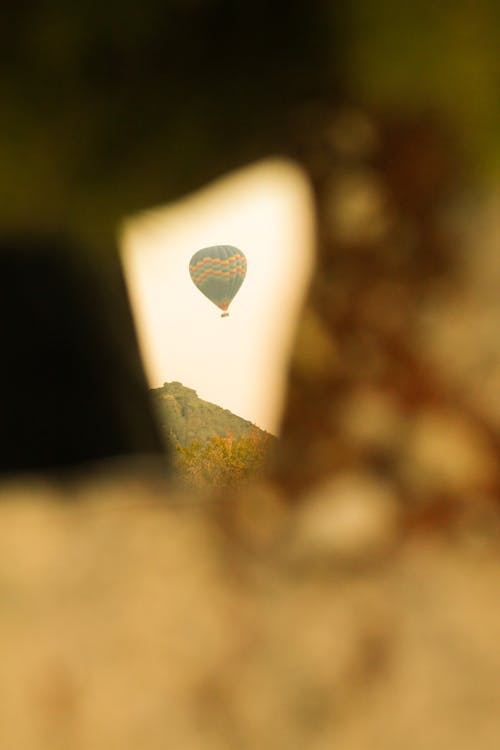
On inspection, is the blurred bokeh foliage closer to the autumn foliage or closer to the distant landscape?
the distant landscape

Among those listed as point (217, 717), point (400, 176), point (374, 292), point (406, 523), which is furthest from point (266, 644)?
point (400, 176)

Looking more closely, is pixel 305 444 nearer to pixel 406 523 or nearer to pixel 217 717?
pixel 406 523

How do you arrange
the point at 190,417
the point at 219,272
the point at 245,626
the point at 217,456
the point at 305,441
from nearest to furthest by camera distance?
the point at 245,626
the point at 305,441
the point at 219,272
the point at 190,417
the point at 217,456

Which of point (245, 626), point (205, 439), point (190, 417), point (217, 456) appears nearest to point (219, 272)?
point (190, 417)

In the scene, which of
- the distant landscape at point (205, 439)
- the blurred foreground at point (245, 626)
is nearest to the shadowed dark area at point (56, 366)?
the blurred foreground at point (245, 626)

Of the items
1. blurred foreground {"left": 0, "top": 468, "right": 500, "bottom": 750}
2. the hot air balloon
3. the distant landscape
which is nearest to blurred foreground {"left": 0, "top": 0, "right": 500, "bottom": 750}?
blurred foreground {"left": 0, "top": 468, "right": 500, "bottom": 750}

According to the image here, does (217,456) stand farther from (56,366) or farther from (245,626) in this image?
(245,626)

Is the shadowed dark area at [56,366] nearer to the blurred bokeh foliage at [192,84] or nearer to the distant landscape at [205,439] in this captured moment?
the blurred bokeh foliage at [192,84]

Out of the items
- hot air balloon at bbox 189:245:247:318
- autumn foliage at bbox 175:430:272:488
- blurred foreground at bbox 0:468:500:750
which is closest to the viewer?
blurred foreground at bbox 0:468:500:750
